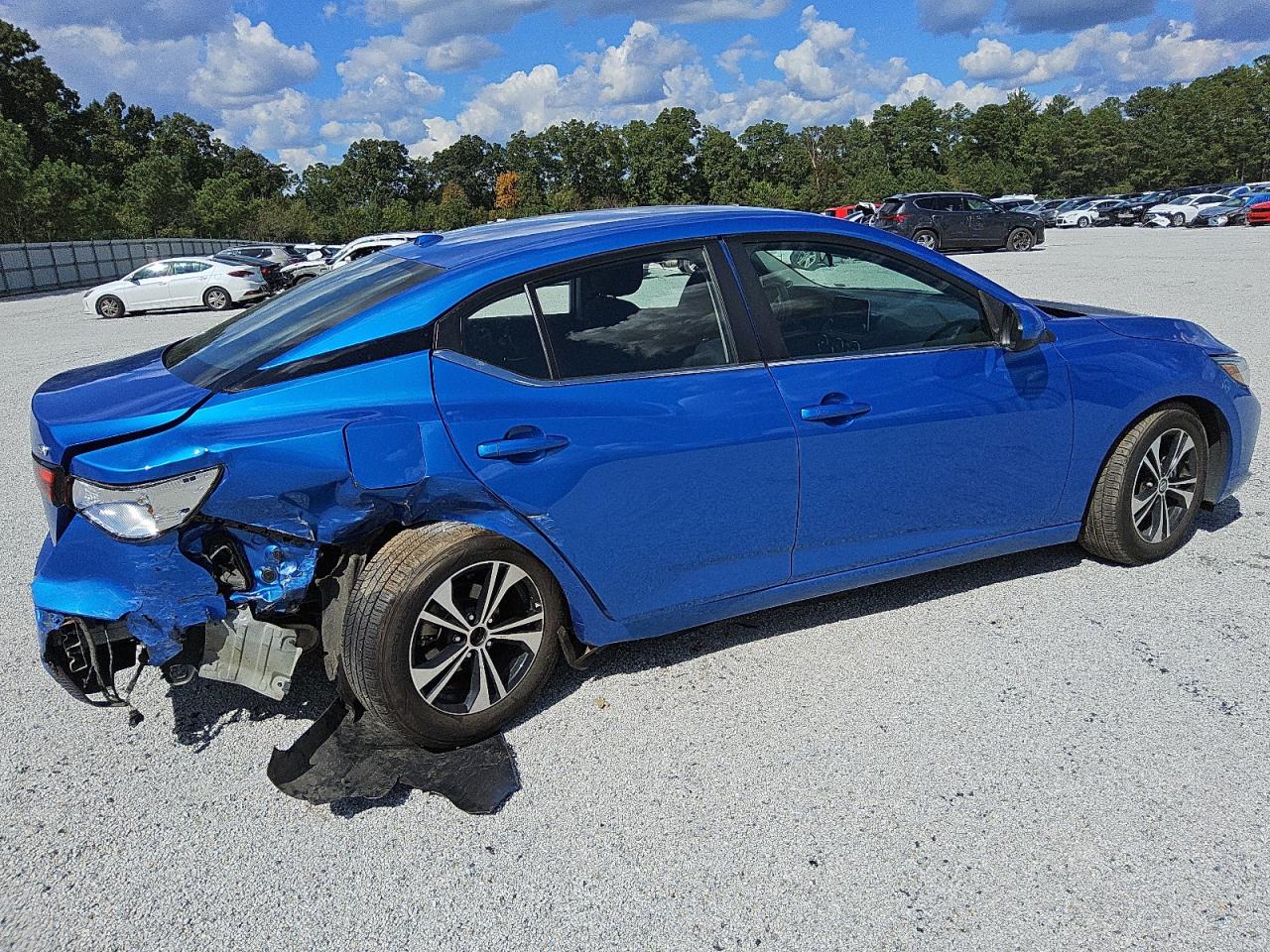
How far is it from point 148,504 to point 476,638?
3.41 ft

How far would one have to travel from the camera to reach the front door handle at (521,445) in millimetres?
2984

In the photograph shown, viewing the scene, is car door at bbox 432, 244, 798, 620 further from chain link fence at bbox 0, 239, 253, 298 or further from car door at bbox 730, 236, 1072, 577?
chain link fence at bbox 0, 239, 253, 298

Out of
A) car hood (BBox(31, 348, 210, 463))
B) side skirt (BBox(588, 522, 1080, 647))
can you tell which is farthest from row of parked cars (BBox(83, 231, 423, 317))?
side skirt (BBox(588, 522, 1080, 647))

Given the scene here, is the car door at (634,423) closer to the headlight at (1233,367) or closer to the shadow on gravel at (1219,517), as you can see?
the headlight at (1233,367)

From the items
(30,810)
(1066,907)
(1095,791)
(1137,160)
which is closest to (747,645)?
(1095,791)

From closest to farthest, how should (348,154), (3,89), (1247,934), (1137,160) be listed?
(1247,934) → (3,89) → (1137,160) → (348,154)

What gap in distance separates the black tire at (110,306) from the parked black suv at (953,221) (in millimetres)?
20381

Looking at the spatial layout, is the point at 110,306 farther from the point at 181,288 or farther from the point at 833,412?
the point at 833,412

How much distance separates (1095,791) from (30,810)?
3.19 metres

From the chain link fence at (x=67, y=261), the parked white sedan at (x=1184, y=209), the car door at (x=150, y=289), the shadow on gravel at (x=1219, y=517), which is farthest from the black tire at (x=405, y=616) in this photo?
the parked white sedan at (x=1184, y=209)

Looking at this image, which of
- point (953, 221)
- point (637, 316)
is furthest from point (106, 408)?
point (953, 221)

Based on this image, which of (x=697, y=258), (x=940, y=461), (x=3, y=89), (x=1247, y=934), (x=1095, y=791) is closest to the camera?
(x=1247, y=934)

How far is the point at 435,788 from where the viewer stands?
296cm

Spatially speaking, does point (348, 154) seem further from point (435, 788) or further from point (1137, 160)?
point (435, 788)
